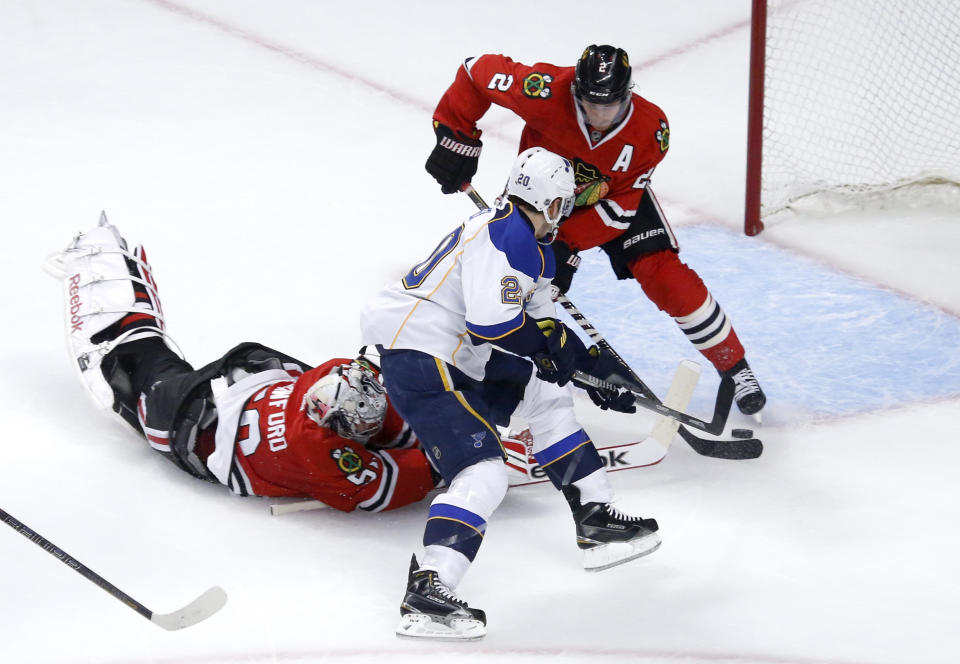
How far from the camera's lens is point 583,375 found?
303cm

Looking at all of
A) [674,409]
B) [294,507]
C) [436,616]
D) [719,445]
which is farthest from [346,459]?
[719,445]

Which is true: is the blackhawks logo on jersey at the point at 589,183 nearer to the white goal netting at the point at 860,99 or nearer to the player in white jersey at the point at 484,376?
the player in white jersey at the point at 484,376

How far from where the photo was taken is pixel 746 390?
3473 millimetres

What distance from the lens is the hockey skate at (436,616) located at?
258 centimetres

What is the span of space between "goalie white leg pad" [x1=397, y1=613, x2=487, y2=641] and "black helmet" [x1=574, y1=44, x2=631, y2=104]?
132 centimetres

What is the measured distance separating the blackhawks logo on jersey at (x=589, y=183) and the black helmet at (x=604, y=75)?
24cm

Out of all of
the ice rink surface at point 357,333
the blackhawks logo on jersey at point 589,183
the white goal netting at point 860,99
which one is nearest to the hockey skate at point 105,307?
the ice rink surface at point 357,333

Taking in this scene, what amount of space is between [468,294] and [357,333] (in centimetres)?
131

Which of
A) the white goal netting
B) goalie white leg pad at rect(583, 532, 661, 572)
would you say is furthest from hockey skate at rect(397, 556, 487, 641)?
the white goal netting

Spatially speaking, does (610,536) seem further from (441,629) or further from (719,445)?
(719,445)

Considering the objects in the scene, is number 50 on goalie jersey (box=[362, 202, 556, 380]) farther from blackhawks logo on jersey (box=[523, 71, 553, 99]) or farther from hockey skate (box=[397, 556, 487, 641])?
blackhawks logo on jersey (box=[523, 71, 553, 99])

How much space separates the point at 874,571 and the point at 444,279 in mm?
1142

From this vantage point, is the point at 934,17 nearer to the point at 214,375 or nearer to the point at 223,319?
the point at 223,319

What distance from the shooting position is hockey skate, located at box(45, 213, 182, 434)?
11.0ft
